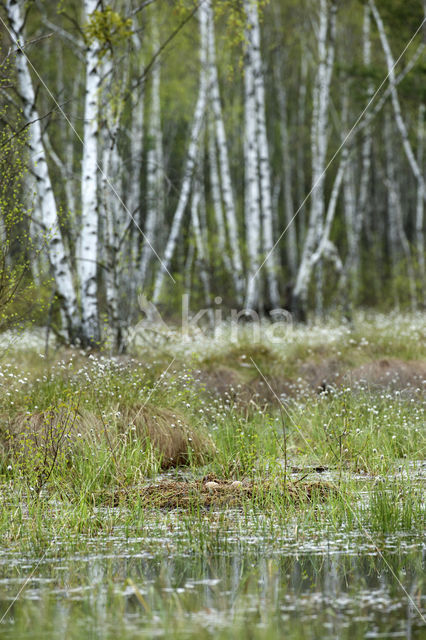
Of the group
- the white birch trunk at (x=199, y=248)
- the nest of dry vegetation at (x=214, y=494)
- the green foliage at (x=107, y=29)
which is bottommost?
the nest of dry vegetation at (x=214, y=494)

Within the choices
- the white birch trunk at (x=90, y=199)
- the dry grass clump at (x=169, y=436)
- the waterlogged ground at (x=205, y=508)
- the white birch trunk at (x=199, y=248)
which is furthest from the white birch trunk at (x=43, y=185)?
the white birch trunk at (x=199, y=248)

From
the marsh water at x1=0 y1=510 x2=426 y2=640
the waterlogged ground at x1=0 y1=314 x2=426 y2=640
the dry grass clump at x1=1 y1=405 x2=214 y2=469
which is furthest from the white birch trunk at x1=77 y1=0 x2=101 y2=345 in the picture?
the marsh water at x1=0 y1=510 x2=426 y2=640

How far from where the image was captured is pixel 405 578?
3953mm

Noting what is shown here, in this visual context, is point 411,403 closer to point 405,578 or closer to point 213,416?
point 213,416

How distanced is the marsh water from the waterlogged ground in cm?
1

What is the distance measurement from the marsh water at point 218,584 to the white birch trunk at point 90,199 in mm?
5644

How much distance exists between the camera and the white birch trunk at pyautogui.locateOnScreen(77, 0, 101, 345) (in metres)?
10.4

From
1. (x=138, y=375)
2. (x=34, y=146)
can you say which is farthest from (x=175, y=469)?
(x=34, y=146)

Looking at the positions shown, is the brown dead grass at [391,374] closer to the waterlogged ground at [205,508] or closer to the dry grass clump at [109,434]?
the waterlogged ground at [205,508]

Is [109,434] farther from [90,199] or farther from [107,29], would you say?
[107,29]

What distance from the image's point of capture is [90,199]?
10.5 m

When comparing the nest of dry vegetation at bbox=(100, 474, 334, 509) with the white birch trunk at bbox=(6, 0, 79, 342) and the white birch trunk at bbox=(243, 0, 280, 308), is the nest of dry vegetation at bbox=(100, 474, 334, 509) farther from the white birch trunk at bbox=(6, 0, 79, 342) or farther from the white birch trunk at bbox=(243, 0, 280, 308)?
the white birch trunk at bbox=(243, 0, 280, 308)

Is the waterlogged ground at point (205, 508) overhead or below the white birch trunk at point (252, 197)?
below

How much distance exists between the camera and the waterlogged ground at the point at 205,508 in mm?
3520
